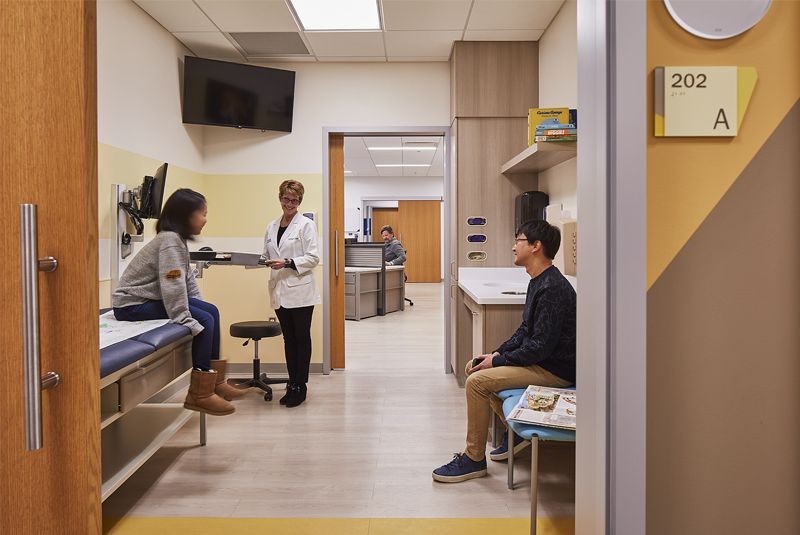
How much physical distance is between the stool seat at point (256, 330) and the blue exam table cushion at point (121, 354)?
142 centimetres

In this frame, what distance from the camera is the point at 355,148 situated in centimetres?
781

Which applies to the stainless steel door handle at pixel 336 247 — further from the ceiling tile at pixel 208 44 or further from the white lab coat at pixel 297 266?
the ceiling tile at pixel 208 44

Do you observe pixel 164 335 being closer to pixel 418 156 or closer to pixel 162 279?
pixel 162 279

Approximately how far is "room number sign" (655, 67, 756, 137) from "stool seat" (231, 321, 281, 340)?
3.09 m

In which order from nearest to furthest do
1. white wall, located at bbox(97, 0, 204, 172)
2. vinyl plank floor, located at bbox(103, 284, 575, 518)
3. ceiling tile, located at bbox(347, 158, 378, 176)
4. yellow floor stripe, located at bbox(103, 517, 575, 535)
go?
yellow floor stripe, located at bbox(103, 517, 575, 535) → vinyl plank floor, located at bbox(103, 284, 575, 518) → white wall, located at bbox(97, 0, 204, 172) → ceiling tile, located at bbox(347, 158, 378, 176)

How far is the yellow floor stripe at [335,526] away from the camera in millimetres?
1833

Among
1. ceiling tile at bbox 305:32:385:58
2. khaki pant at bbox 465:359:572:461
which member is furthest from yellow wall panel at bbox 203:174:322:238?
khaki pant at bbox 465:359:572:461

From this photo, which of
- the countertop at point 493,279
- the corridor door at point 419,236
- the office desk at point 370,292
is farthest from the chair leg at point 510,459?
the corridor door at point 419,236

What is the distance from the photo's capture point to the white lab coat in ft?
10.9

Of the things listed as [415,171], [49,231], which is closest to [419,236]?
[415,171]

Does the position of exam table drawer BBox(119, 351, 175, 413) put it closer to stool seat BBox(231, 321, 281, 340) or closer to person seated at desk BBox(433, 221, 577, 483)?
stool seat BBox(231, 321, 281, 340)

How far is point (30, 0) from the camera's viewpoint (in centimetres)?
98

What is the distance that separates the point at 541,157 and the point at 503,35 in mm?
1215

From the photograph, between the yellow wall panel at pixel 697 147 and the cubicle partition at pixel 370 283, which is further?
the cubicle partition at pixel 370 283
